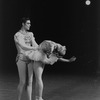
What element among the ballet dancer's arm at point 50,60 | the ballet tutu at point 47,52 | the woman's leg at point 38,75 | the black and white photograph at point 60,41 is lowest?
the black and white photograph at point 60,41

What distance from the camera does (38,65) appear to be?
668cm

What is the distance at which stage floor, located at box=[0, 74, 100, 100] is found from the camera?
27.7ft

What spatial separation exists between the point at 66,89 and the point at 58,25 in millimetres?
10635

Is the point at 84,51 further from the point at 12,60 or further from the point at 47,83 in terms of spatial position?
the point at 47,83

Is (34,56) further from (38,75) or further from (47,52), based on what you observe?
(38,75)

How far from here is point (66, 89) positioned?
32.3ft

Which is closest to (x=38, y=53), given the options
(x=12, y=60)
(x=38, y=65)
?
(x=38, y=65)

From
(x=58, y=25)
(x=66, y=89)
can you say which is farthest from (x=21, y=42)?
(x=58, y=25)

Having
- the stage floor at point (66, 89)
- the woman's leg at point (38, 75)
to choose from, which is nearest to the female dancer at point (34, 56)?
the woman's leg at point (38, 75)

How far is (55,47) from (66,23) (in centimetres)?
1359

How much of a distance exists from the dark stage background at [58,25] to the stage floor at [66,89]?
4506mm

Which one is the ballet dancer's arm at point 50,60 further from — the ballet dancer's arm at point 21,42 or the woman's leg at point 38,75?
the ballet dancer's arm at point 21,42

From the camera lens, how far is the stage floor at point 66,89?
845cm

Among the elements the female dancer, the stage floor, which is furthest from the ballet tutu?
the stage floor
